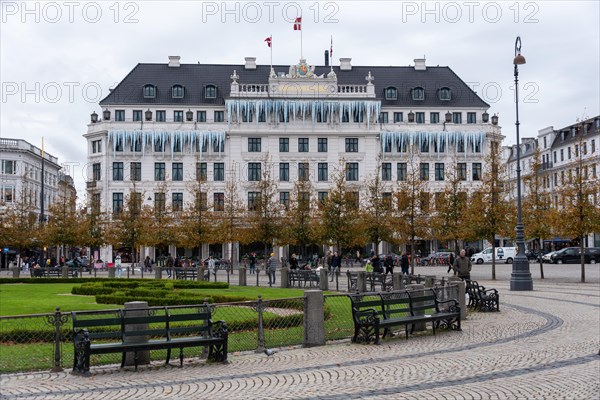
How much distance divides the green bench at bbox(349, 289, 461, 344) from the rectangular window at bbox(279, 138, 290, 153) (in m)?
56.6

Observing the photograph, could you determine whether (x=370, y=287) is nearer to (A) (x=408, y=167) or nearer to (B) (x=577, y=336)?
(B) (x=577, y=336)

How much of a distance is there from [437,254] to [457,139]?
13598mm

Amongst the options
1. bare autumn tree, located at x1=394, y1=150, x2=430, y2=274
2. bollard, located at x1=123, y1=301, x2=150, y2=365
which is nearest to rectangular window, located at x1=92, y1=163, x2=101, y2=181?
bare autumn tree, located at x1=394, y1=150, x2=430, y2=274

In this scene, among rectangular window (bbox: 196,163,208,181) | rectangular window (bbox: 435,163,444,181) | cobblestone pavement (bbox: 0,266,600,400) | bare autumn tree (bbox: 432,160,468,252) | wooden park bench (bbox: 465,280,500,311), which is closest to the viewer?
cobblestone pavement (bbox: 0,266,600,400)

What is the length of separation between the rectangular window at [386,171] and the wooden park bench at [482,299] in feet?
174

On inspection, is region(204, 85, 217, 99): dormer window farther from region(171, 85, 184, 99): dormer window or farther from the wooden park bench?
the wooden park bench

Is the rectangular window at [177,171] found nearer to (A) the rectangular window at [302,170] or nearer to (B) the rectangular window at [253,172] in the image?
(B) the rectangular window at [253,172]

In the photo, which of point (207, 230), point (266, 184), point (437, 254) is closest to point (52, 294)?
point (207, 230)

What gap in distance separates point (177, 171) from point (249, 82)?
492 inches

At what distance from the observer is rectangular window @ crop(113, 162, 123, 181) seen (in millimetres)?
73625

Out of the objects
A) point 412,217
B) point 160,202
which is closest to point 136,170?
point 160,202

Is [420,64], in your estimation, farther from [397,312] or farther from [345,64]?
[397,312]

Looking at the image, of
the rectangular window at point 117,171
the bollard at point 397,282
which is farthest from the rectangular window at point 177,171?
the bollard at point 397,282

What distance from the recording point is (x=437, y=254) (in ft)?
227
